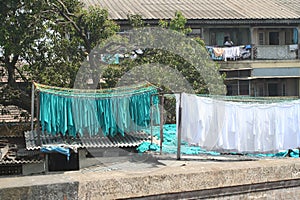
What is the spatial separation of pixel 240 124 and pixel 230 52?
1112 cm

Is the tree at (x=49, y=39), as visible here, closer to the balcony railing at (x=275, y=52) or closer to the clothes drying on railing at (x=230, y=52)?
the clothes drying on railing at (x=230, y=52)

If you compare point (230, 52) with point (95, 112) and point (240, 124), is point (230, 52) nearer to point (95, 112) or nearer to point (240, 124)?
point (240, 124)

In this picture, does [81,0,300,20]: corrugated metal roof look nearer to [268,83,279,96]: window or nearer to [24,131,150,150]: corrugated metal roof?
[268,83,279,96]: window

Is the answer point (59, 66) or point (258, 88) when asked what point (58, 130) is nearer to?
point (59, 66)

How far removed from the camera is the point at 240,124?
28.4 ft

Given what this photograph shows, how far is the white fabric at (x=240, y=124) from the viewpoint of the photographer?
8484mm

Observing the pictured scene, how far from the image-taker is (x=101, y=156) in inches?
390

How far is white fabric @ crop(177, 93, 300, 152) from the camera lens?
8.48m

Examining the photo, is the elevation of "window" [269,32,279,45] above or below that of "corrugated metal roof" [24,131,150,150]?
above

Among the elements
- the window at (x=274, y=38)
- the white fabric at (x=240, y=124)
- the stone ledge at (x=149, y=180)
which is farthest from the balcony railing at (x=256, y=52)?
the stone ledge at (x=149, y=180)

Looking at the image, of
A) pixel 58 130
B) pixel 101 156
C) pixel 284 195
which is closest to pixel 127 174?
pixel 284 195

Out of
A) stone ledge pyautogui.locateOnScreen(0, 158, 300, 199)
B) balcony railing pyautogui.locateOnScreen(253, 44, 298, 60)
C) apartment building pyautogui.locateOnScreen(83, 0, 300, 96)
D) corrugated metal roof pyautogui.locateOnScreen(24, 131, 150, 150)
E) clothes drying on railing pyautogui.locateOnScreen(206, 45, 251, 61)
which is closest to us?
stone ledge pyautogui.locateOnScreen(0, 158, 300, 199)

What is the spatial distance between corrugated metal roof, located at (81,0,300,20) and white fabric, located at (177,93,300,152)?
10341 millimetres

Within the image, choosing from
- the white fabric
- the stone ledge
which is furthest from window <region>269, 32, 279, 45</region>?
the stone ledge
